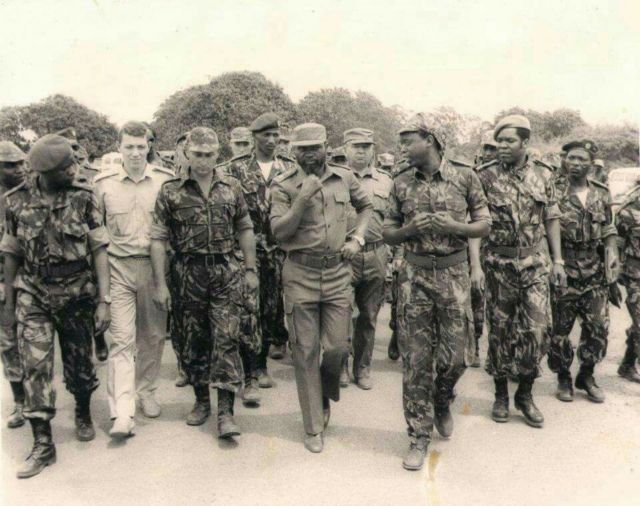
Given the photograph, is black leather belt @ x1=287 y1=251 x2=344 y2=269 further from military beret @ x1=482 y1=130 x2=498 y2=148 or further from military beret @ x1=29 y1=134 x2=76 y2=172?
military beret @ x1=482 y1=130 x2=498 y2=148

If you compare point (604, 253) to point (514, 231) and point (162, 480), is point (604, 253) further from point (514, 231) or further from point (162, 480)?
point (162, 480)

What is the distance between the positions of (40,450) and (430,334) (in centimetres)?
293

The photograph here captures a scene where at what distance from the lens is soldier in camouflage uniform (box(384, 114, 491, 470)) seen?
466 centimetres

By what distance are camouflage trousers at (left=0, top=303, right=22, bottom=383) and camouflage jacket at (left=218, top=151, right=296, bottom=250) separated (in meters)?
2.41

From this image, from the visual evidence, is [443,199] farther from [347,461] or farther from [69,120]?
[69,120]

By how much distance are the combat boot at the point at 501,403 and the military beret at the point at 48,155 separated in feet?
12.8

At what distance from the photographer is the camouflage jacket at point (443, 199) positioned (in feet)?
15.4

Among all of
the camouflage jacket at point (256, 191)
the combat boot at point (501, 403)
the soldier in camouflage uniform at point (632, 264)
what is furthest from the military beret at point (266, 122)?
the soldier in camouflage uniform at point (632, 264)

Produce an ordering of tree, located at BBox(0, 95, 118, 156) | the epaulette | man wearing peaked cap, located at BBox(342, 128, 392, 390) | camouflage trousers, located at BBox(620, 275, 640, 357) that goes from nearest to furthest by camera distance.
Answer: the epaulette → camouflage trousers, located at BBox(620, 275, 640, 357) → man wearing peaked cap, located at BBox(342, 128, 392, 390) → tree, located at BBox(0, 95, 118, 156)

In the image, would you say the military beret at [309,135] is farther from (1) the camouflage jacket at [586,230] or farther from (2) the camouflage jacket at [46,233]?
(1) the camouflage jacket at [586,230]

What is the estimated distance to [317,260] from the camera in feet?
16.2

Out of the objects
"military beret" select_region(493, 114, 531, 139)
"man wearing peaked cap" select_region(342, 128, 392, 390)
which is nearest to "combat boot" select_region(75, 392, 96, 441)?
"man wearing peaked cap" select_region(342, 128, 392, 390)

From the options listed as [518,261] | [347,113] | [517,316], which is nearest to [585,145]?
[518,261]

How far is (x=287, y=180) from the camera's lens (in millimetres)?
5008
